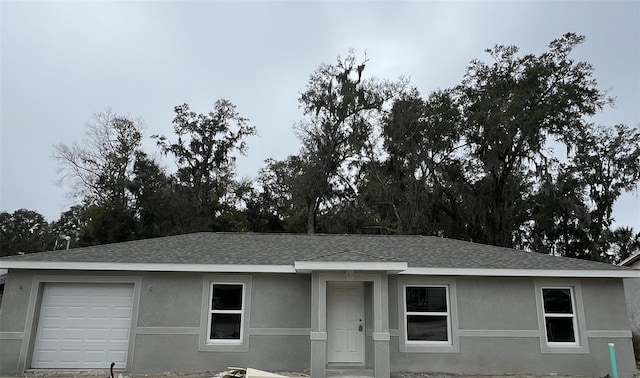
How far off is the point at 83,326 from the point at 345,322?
6436mm

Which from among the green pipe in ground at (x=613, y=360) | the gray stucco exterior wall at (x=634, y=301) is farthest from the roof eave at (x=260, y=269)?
the gray stucco exterior wall at (x=634, y=301)

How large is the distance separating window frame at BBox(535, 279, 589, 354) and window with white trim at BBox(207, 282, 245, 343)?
733 cm

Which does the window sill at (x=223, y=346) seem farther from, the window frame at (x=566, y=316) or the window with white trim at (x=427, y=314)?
the window frame at (x=566, y=316)

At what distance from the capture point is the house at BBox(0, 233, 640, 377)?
32.6 feet

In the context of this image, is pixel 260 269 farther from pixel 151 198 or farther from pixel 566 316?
pixel 151 198

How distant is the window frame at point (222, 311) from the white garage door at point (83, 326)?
1.85 m

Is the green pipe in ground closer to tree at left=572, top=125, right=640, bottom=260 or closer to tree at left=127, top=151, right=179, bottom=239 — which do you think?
tree at left=572, top=125, right=640, bottom=260

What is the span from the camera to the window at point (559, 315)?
10.3m

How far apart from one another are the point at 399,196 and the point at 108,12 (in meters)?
18.2

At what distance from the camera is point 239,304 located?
409 inches

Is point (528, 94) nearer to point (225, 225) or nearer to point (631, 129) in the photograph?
point (631, 129)

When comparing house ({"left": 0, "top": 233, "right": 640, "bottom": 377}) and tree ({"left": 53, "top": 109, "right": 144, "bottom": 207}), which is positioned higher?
tree ({"left": 53, "top": 109, "right": 144, "bottom": 207})

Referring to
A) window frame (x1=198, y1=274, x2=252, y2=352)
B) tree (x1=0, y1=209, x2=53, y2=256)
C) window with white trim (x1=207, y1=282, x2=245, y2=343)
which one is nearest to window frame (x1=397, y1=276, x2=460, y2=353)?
window frame (x1=198, y1=274, x2=252, y2=352)

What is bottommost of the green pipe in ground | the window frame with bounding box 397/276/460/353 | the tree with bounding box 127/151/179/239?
the green pipe in ground
